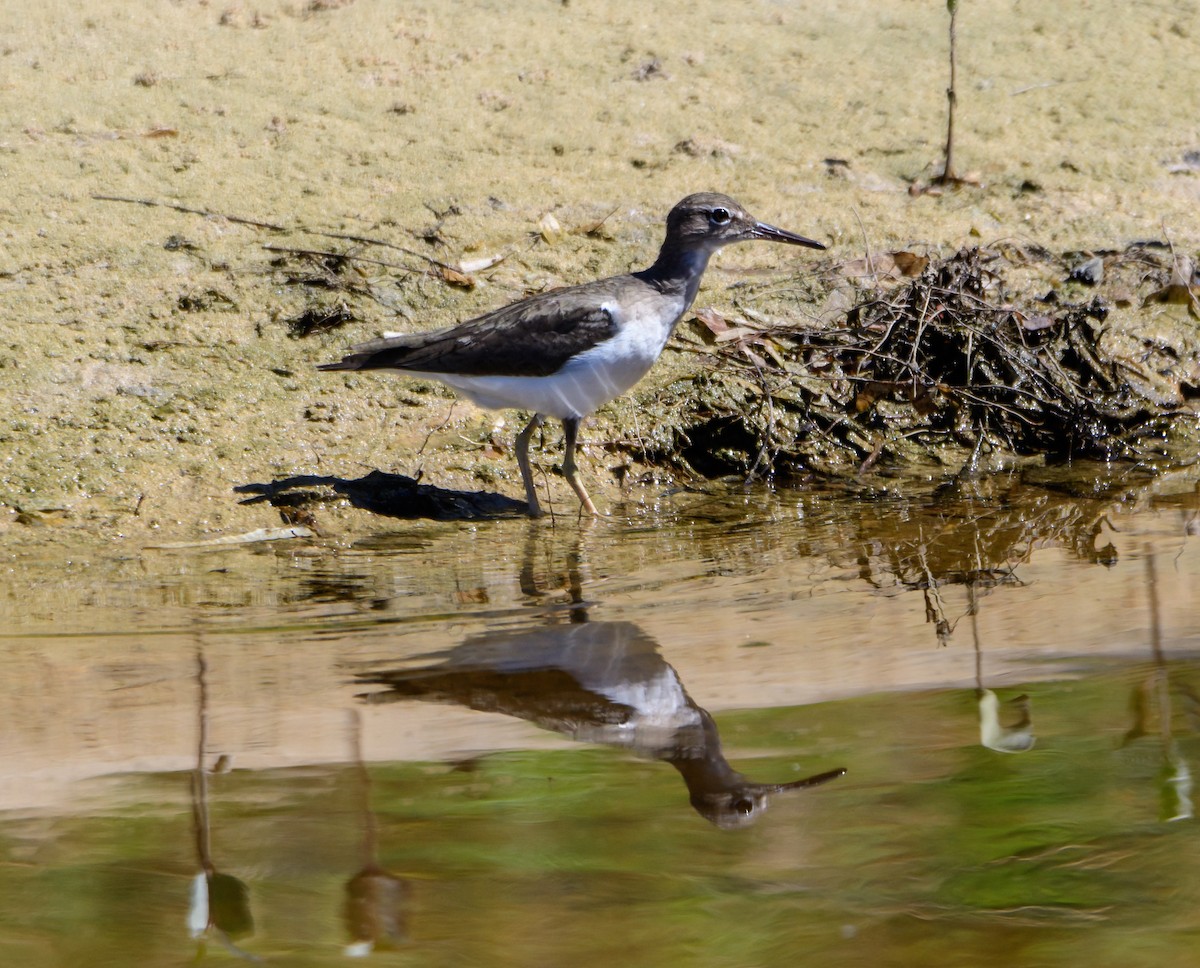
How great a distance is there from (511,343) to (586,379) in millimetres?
344

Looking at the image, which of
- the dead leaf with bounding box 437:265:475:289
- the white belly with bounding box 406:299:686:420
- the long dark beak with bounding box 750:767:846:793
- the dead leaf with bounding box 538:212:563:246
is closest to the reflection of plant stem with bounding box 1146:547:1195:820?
the long dark beak with bounding box 750:767:846:793

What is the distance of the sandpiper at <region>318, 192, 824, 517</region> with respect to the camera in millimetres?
5578

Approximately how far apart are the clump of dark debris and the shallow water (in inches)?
53.6

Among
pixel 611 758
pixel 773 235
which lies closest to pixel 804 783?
pixel 611 758

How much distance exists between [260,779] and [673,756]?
892 millimetres

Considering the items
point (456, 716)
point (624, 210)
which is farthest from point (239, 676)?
point (624, 210)

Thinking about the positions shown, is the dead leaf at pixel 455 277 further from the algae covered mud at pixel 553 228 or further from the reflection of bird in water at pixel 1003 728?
the reflection of bird in water at pixel 1003 728

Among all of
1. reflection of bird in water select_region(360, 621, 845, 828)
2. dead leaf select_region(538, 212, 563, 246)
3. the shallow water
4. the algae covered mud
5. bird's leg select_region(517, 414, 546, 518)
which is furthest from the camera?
dead leaf select_region(538, 212, 563, 246)

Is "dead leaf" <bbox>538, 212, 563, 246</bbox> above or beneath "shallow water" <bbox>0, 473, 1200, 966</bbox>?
above

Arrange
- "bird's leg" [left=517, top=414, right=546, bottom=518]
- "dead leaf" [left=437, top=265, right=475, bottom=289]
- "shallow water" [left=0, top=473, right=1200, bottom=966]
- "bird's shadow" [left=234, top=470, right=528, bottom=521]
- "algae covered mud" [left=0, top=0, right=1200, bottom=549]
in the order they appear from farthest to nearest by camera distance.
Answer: "dead leaf" [left=437, top=265, right=475, bottom=289], "algae covered mud" [left=0, top=0, right=1200, bottom=549], "bird's leg" [left=517, top=414, right=546, bottom=518], "bird's shadow" [left=234, top=470, right=528, bottom=521], "shallow water" [left=0, top=473, right=1200, bottom=966]

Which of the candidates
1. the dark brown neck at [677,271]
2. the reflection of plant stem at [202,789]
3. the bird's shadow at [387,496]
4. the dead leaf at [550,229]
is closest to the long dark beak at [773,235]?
the dark brown neck at [677,271]

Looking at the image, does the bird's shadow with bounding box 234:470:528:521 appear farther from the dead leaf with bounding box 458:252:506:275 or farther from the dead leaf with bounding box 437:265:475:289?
the dead leaf with bounding box 458:252:506:275

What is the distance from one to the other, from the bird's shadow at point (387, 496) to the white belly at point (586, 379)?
43 cm

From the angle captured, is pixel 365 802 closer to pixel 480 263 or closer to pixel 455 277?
pixel 455 277
